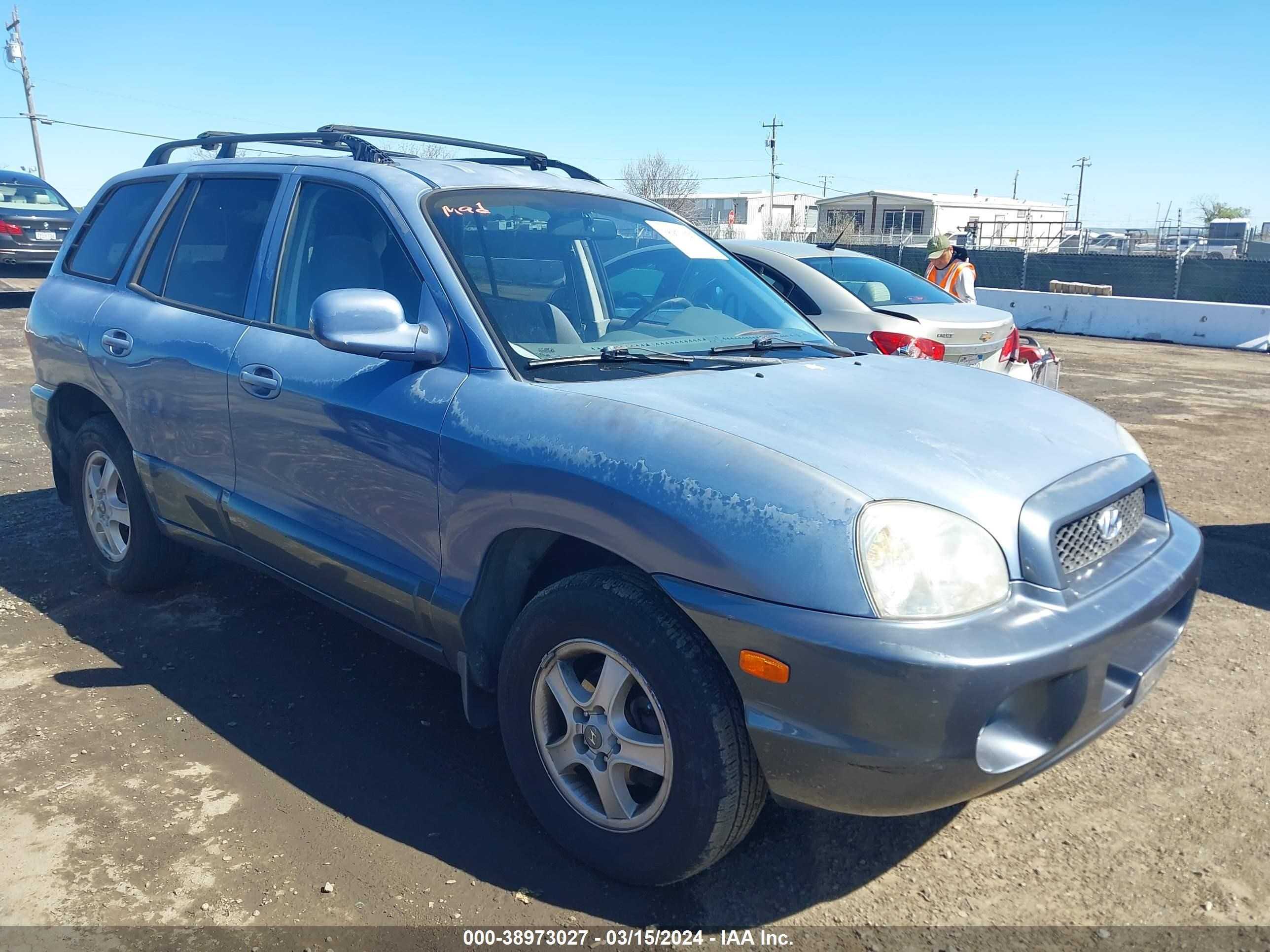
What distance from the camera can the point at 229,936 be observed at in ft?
8.13

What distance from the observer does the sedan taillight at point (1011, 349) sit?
712 cm

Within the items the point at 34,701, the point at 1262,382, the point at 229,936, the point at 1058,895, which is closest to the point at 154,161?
the point at 34,701

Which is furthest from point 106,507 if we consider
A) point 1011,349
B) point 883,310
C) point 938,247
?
point 938,247

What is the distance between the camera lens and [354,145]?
3818mm

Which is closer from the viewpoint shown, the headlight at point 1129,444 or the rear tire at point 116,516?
the headlight at point 1129,444

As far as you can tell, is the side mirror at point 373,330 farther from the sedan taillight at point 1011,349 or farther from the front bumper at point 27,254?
the front bumper at point 27,254

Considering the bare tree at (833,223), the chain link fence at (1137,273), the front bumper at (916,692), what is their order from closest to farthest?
the front bumper at (916,692) < the chain link fence at (1137,273) < the bare tree at (833,223)

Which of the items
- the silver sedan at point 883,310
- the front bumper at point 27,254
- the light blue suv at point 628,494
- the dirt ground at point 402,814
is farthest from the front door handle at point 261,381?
the front bumper at point 27,254

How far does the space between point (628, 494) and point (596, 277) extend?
1.37 metres

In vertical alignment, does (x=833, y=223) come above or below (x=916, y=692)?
above

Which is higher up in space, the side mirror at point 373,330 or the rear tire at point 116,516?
the side mirror at point 373,330

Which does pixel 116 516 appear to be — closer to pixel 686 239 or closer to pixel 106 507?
pixel 106 507

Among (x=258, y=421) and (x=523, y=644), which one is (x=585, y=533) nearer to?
(x=523, y=644)

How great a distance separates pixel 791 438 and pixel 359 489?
1.46m
